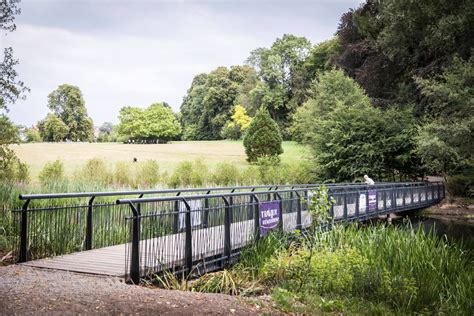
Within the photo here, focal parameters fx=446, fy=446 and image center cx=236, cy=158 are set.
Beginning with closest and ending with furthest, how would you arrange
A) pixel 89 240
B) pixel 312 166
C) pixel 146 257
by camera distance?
pixel 146 257
pixel 89 240
pixel 312 166

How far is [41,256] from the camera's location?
7.83 m

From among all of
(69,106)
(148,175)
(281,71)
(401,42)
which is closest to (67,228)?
(148,175)

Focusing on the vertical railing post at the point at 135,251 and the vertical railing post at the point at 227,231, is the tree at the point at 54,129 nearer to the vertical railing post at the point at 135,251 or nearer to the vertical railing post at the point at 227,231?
the vertical railing post at the point at 227,231

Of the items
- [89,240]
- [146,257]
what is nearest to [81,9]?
[89,240]

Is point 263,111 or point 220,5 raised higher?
point 220,5

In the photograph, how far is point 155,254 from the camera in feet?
22.2

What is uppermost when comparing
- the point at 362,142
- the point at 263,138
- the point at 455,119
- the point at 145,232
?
the point at 455,119

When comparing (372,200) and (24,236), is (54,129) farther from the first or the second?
(24,236)

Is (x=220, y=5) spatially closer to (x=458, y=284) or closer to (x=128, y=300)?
(x=458, y=284)

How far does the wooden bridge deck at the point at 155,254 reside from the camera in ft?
21.6

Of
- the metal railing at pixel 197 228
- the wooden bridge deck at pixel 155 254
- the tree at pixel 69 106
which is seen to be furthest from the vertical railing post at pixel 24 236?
the tree at pixel 69 106

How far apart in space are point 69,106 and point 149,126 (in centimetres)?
1146

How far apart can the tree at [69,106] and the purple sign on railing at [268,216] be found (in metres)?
56.1

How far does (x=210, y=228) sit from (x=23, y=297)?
3.73 meters
